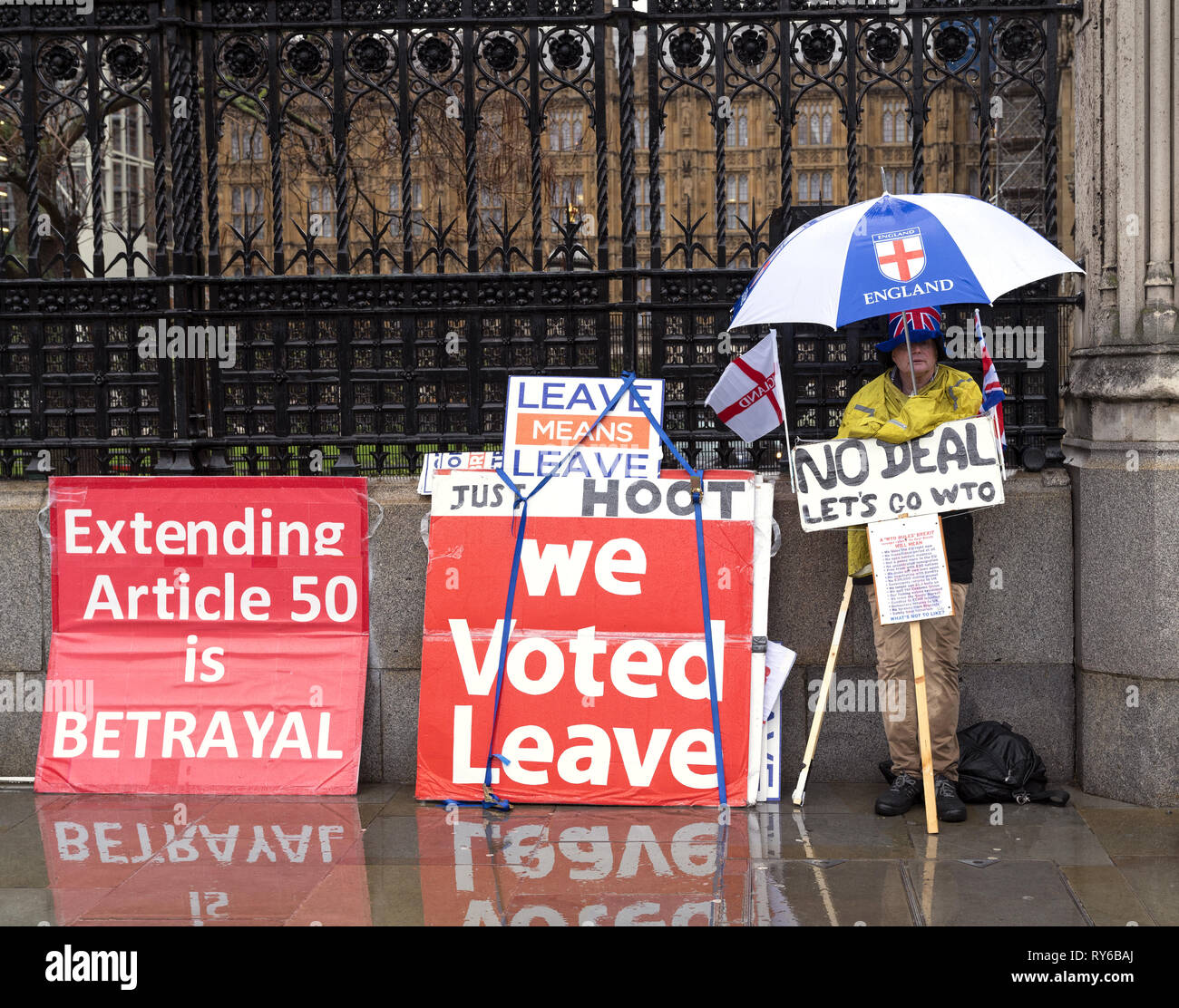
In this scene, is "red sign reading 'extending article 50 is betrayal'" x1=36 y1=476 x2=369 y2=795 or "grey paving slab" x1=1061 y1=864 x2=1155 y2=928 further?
"red sign reading 'extending article 50 is betrayal'" x1=36 y1=476 x2=369 y2=795

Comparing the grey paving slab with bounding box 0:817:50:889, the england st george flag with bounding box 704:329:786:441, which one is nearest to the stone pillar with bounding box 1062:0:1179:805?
the england st george flag with bounding box 704:329:786:441

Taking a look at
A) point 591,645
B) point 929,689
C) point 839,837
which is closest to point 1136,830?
point 929,689

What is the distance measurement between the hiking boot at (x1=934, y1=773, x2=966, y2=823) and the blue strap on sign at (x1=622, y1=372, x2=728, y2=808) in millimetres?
1040

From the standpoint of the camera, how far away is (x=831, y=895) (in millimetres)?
5336

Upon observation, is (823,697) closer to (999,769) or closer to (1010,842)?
(999,769)

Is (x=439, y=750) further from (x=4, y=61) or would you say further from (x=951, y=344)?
(x=4, y=61)

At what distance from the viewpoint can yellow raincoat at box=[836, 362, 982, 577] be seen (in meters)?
6.40

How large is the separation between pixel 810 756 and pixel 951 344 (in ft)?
7.90

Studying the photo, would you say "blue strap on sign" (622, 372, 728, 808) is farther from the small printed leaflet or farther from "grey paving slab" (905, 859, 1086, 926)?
"grey paving slab" (905, 859, 1086, 926)

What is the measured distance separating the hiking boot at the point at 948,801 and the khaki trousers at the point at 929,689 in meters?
0.06

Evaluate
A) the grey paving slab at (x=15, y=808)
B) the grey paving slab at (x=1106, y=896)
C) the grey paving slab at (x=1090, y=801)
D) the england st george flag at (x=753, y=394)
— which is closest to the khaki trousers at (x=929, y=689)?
the grey paving slab at (x=1090, y=801)

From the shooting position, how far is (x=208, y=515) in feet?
23.5

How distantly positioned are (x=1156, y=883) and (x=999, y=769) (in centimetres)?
126
